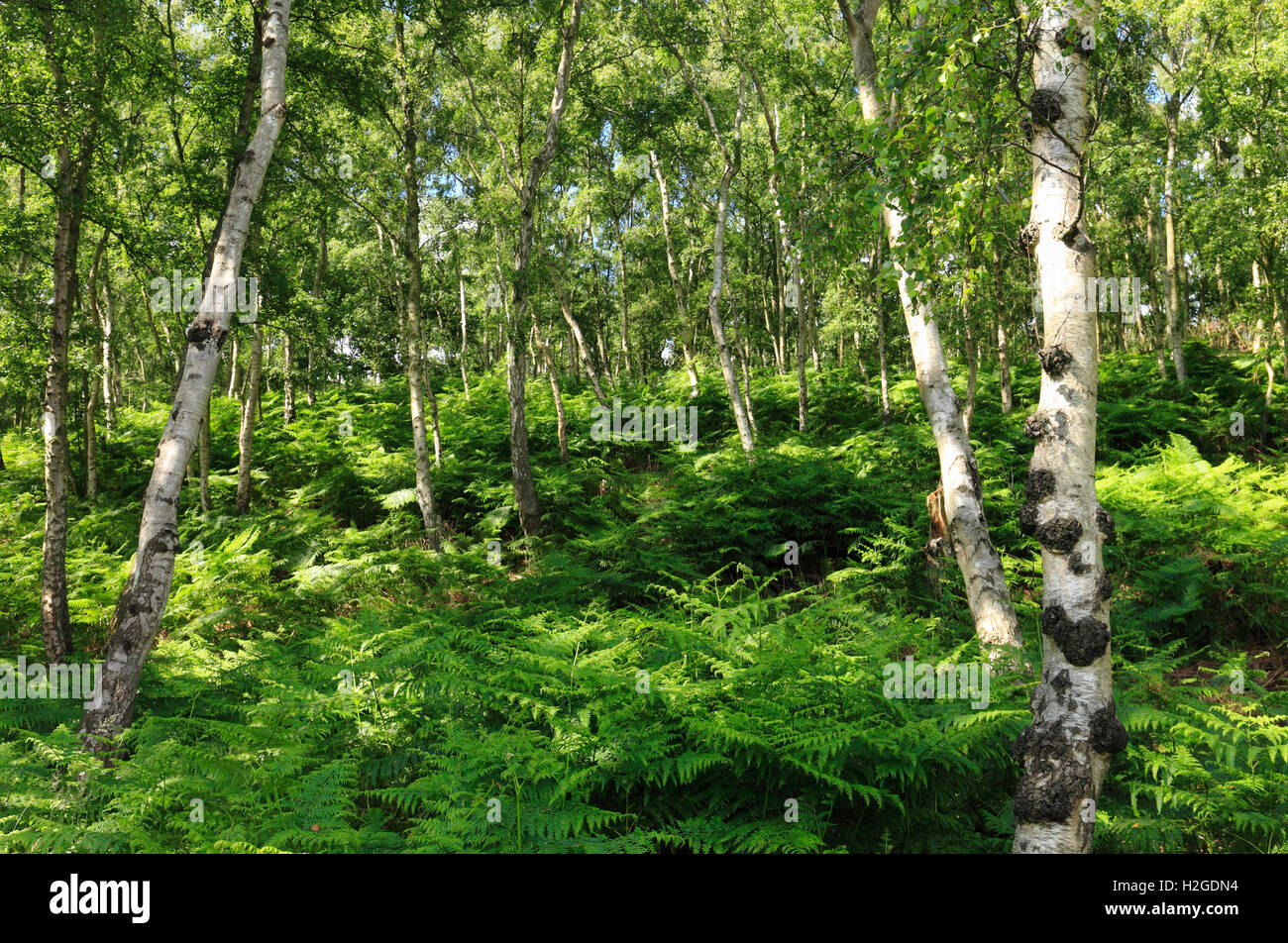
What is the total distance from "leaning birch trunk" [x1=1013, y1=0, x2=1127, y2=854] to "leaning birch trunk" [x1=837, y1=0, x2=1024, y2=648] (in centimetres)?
245

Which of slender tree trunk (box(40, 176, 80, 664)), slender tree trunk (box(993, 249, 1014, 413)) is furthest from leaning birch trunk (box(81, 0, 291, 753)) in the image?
slender tree trunk (box(993, 249, 1014, 413))

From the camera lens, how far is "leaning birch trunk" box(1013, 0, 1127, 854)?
114 inches

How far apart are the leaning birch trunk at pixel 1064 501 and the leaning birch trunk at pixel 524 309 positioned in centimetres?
905

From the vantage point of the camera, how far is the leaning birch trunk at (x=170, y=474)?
5066 mm

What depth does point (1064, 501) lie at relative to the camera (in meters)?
3.14

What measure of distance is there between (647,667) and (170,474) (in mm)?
3991

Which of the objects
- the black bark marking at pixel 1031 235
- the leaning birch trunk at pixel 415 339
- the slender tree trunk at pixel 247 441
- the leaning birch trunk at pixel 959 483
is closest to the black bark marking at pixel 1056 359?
the black bark marking at pixel 1031 235

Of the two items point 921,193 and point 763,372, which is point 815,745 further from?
point 763,372

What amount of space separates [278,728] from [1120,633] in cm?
702

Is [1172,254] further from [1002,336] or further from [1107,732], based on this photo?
[1107,732]

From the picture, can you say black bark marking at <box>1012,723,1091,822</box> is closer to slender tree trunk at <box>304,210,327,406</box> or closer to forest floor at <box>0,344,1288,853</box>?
forest floor at <box>0,344,1288,853</box>

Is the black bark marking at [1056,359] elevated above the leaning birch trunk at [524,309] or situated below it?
below

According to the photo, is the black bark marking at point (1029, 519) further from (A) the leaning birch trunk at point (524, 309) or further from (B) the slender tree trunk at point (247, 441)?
(B) the slender tree trunk at point (247, 441)

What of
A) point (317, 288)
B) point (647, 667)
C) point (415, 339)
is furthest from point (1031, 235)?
point (317, 288)
